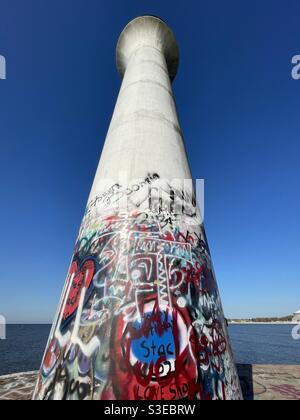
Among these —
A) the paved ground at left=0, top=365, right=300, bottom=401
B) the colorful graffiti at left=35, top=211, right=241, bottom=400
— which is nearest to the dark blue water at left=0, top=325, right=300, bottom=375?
the paved ground at left=0, top=365, right=300, bottom=401

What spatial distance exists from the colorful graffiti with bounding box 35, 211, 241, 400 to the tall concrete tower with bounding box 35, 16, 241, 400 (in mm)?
14

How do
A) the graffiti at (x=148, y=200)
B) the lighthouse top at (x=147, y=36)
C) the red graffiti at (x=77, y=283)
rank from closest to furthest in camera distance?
the red graffiti at (x=77, y=283)
the graffiti at (x=148, y=200)
the lighthouse top at (x=147, y=36)

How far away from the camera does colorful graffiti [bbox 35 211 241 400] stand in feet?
11.0

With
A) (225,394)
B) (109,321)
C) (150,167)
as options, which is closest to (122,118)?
(150,167)

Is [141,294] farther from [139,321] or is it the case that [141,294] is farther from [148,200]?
[148,200]

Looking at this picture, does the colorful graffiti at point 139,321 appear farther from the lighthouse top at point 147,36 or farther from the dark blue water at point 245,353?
the dark blue water at point 245,353

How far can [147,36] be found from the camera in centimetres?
1041

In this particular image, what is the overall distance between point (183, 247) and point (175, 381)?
2028 mm

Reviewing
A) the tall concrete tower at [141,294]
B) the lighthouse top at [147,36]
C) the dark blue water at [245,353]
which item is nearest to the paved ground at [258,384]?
the tall concrete tower at [141,294]

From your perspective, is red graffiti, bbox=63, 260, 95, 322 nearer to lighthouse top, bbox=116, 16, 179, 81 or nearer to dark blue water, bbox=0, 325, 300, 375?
lighthouse top, bbox=116, 16, 179, 81

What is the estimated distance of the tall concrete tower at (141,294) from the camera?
3379 millimetres

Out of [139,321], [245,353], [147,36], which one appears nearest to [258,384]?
[139,321]

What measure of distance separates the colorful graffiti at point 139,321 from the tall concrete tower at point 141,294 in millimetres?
14

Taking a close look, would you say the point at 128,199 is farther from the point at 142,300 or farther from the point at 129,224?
the point at 142,300
